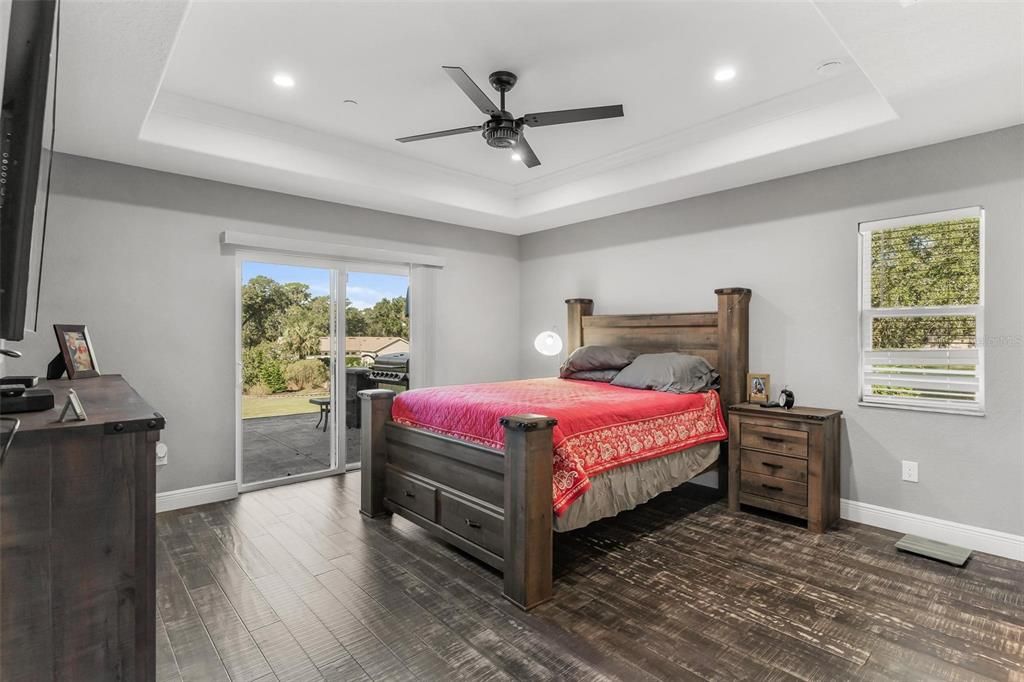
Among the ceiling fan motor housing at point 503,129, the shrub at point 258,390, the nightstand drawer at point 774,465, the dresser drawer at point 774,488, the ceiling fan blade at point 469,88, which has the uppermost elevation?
the ceiling fan blade at point 469,88

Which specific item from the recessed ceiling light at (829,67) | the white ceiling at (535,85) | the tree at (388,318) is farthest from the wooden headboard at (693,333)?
the tree at (388,318)

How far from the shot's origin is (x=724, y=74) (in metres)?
2.88

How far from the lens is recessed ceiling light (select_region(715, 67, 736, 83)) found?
2830mm

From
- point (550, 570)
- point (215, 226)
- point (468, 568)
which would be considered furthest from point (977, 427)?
point (215, 226)

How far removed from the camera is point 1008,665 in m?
1.94

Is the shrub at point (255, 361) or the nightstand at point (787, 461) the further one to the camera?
the shrub at point (255, 361)

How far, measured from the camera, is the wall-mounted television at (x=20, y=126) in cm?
101

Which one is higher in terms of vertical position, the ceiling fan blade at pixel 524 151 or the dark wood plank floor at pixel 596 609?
the ceiling fan blade at pixel 524 151

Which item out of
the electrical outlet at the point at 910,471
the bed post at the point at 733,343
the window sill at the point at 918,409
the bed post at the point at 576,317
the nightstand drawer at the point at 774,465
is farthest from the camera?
the bed post at the point at 576,317

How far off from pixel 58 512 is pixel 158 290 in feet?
10.4

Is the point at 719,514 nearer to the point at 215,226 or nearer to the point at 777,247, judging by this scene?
the point at 777,247

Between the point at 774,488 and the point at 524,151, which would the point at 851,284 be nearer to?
the point at 774,488

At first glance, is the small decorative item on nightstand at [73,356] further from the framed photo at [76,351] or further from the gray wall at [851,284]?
the gray wall at [851,284]

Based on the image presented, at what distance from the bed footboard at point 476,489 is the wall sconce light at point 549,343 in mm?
2181
